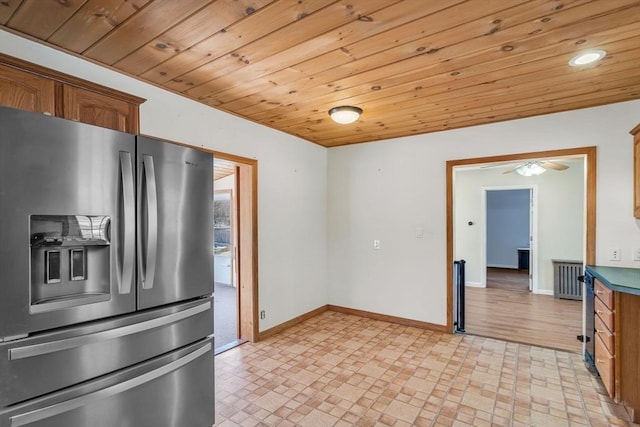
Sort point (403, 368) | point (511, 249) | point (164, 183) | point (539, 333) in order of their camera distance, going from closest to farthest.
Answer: point (164, 183) < point (403, 368) < point (539, 333) < point (511, 249)

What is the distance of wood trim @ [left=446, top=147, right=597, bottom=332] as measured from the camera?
124 inches

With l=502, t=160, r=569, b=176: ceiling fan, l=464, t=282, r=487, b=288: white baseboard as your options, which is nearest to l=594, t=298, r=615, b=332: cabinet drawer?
l=502, t=160, r=569, b=176: ceiling fan

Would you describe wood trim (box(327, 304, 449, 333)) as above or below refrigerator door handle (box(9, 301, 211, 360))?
below

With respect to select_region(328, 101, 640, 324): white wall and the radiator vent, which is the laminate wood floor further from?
select_region(328, 101, 640, 324): white wall

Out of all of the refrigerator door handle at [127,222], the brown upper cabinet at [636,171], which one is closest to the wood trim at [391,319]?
the brown upper cabinet at [636,171]

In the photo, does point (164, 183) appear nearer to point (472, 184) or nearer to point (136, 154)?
point (136, 154)

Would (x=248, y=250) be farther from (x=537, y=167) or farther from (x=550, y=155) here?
(x=537, y=167)

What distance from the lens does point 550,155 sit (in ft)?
11.1

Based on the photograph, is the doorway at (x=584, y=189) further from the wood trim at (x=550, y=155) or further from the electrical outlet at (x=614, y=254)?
the electrical outlet at (x=614, y=254)

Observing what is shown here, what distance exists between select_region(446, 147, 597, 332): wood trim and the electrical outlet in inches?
4.9

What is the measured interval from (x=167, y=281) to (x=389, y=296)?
127 inches

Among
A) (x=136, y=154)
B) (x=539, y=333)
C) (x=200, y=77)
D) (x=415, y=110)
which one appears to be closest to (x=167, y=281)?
(x=136, y=154)

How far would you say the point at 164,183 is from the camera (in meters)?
1.79

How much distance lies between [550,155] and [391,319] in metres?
2.68
